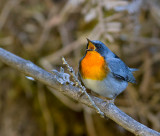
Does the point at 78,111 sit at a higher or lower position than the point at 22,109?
higher

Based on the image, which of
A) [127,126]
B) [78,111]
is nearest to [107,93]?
[127,126]

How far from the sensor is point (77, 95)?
1.69 m

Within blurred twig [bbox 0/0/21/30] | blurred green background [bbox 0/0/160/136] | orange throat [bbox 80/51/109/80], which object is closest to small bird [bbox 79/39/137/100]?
orange throat [bbox 80/51/109/80]

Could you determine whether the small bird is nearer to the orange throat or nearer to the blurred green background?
the orange throat

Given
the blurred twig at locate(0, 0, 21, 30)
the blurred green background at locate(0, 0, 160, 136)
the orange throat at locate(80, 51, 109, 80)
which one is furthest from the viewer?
the blurred twig at locate(0, 0, 21, 30)

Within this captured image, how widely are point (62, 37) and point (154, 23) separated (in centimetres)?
125

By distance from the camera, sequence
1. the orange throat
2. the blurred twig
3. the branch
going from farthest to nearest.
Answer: the blurred twig < the orange throat < the branch

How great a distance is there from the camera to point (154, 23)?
10.5 ft

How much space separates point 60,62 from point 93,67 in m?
1.29

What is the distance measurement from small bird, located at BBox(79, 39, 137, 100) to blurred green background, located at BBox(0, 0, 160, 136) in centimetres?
100

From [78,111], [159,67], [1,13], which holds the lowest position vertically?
[78,111]

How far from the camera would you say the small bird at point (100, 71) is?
1.95 meters

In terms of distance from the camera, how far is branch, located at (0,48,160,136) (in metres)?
1.48

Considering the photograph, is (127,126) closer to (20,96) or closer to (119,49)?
(119,49)
